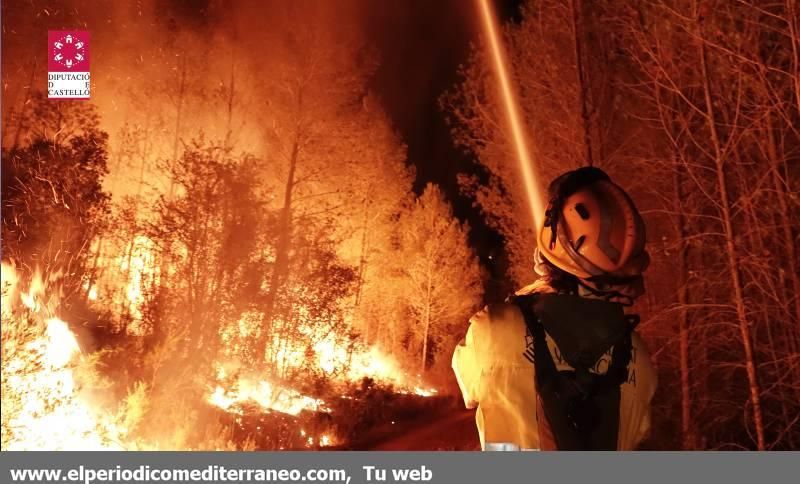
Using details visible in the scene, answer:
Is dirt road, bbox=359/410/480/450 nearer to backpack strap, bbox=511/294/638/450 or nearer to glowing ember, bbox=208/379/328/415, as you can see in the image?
glowing ember, bbox=208/379/328/415

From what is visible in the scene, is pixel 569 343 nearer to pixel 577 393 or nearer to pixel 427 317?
pixel 577 393

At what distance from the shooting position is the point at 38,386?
6027 mm

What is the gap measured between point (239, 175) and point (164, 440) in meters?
4.71

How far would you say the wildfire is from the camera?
5734 mm

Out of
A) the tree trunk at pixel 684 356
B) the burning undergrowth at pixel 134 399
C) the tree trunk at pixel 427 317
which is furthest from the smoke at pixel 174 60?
the tree trunk at pixel 684 356

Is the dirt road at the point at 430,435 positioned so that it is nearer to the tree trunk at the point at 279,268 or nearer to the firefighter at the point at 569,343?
the tree trunk at the point at 279,268

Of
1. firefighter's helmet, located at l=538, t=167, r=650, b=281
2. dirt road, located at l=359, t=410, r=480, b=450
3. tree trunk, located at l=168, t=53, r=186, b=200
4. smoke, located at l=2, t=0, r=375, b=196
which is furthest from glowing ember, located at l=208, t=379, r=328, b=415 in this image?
firefighter's helmet, located at l=538, t=167, r=650, b=281

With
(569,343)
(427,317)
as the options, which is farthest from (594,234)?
(427,317)

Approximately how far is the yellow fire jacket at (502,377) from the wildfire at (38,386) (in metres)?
5.61

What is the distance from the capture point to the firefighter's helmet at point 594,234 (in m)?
1.71

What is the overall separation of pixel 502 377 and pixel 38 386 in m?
6.07

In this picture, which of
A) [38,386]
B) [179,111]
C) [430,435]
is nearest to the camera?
[38,386]
